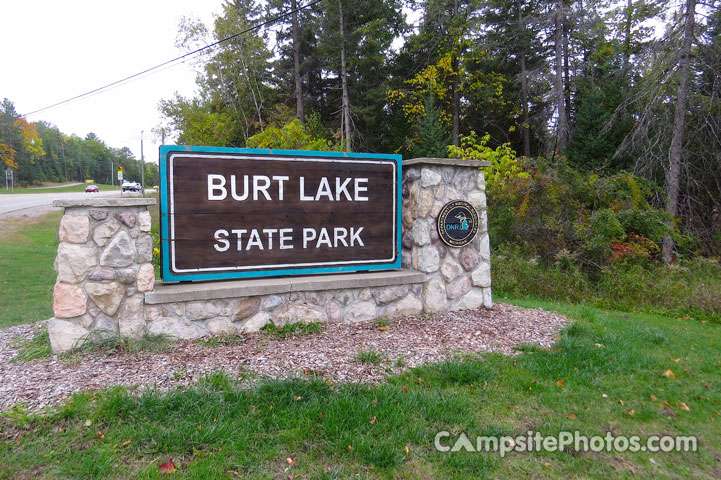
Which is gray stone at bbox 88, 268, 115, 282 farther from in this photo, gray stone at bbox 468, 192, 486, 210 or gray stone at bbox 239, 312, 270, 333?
gray stone at bbox 468, 192, 486, 210

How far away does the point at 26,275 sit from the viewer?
9.08 meters

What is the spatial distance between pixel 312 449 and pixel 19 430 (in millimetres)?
1659

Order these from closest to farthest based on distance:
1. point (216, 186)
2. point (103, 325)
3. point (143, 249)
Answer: point (103, 325) < point (143, 249) < point (216, 186)

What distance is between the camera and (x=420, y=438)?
255 cm

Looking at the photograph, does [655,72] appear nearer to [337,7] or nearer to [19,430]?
[19,430]

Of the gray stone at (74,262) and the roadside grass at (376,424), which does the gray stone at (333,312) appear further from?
the gray stone at (74,262)

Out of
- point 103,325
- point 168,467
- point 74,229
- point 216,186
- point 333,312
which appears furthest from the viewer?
point 333,312

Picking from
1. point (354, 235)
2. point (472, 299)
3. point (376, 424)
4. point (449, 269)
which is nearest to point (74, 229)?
point (354, 235)

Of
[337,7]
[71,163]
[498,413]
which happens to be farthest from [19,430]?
[71,163]

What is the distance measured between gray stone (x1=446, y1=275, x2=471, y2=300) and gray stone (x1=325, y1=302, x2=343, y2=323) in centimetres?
131

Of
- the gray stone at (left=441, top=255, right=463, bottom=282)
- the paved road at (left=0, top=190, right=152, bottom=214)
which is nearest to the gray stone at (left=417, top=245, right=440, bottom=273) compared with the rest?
the gray stone at (left=441, top=255, right=463, bottom=282)

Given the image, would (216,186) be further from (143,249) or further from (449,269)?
(449,269)

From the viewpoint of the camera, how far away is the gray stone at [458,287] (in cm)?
507

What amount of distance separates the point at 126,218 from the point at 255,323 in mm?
1446
